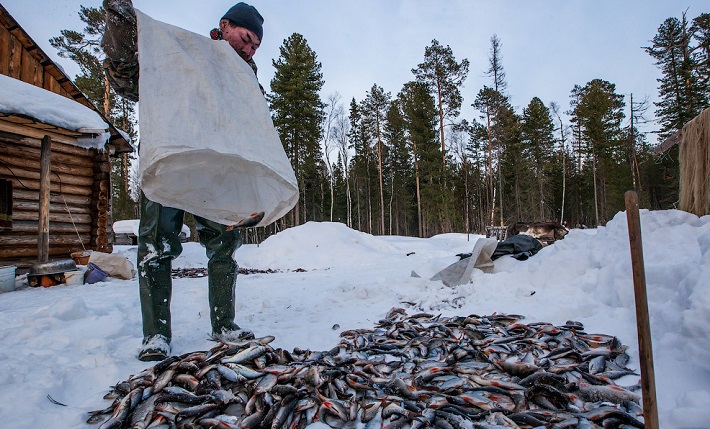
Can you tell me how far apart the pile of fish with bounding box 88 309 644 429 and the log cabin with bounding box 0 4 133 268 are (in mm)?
7030

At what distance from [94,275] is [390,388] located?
7557 millimetres

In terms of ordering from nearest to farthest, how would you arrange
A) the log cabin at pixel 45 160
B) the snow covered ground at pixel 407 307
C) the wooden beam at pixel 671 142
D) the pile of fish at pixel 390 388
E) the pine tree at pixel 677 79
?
the pile of fish at pixel 390 388 → the snow covered ground at pixel 407 307 → the wooden beam at pixel 671 142 → the log cabin at pixel 45 160 → the pine tree at pixel 677 79

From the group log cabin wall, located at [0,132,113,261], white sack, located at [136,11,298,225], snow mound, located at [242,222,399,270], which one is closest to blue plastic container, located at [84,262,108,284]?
log cabin wall, located at [0,132,113,261]

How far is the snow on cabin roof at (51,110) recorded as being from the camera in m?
6.12

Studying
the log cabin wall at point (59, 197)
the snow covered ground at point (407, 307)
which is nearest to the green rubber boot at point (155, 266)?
the snow covered ground at point (407, 307)

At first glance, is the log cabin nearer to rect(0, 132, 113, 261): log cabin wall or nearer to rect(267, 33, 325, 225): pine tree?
rect(0, 132, 113, 261): log cabin wall

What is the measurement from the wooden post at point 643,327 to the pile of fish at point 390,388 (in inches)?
18.4

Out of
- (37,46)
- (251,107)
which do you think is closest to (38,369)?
(251,107)

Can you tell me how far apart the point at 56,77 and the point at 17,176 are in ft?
13.3

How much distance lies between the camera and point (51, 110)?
6.65m

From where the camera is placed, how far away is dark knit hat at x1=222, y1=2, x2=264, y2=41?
263 cm

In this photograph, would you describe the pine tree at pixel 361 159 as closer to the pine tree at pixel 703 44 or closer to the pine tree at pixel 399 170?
the pine tree at pixel 399 170

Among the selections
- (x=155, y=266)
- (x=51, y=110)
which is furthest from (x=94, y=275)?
(x=155, y=266)

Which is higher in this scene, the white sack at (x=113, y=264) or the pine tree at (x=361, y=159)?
the pine tree at (x=361, y=159)
